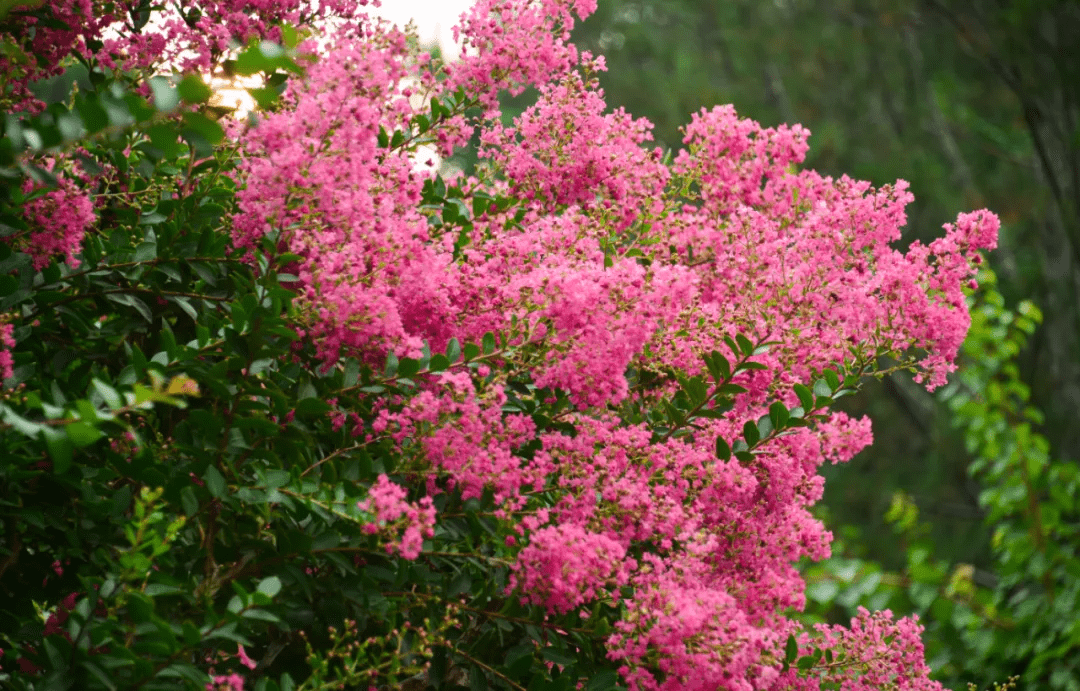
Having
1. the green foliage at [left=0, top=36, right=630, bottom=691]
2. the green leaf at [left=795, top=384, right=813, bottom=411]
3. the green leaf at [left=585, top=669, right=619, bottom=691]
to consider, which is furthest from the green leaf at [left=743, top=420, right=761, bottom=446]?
the green leaf at [left=585, top=669, right=619, bottom=691]

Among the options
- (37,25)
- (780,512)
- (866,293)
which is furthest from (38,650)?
(866,293)

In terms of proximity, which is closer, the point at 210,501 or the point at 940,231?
the point at 210,501

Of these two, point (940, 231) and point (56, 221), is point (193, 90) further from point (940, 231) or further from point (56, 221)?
point (940, 231)

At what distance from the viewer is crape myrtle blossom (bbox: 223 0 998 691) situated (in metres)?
2.23

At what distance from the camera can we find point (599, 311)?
239 cm

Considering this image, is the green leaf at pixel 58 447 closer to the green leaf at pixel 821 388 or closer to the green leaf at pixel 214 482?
the green leaf at pixel 214 482

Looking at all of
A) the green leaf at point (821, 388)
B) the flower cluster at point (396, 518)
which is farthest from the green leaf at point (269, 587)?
the green leaf at point (821, 388)

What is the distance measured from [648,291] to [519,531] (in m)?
0.64

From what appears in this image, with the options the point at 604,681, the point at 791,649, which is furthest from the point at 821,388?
the point at 604,681

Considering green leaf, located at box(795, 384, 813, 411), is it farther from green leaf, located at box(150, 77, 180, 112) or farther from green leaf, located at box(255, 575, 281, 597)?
green leaf, located at box(150, 77, 180, 112)

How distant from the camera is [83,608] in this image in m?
2.00

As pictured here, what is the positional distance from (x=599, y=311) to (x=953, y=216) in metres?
11.0

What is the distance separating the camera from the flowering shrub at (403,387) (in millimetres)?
2141

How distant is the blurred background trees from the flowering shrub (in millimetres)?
2339
